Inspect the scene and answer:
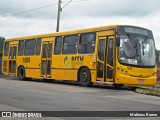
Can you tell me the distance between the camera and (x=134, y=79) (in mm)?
19828

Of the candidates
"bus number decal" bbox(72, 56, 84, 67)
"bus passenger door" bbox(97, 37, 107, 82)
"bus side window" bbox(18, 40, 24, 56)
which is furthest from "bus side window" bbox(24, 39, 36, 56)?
"bus passenger door" bbox(97, 37, 107, 82)

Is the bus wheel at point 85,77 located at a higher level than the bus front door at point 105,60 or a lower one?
lower

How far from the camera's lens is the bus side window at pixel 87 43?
→ 70.8 ft

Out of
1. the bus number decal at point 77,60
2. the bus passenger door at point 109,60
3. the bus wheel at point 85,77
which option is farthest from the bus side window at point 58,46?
the bus passenger door at point 109,60

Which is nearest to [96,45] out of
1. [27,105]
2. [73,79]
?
[73,79]

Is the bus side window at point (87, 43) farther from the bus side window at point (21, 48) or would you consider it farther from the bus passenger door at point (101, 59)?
the bus side window at point (21, 48)

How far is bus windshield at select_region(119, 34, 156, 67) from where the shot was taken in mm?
19828

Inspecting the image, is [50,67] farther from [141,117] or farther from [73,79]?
[141,117]

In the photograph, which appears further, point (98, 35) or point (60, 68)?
point (60, 68)

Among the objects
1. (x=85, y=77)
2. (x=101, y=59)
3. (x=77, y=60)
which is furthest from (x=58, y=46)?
(x=101, y=59)

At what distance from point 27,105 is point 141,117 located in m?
3.47

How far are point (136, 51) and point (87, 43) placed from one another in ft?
10.1

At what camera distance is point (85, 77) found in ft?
71.6

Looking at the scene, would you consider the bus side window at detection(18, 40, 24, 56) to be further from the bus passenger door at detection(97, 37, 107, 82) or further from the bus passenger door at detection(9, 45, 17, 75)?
the bus passenger door at detection(97, 37, 107, 82)
